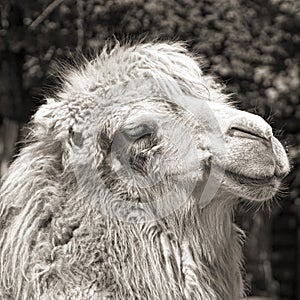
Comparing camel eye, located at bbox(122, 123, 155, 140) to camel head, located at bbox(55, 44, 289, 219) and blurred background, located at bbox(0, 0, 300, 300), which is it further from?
blurred background, located at bbox(0, 0, 300, 300)

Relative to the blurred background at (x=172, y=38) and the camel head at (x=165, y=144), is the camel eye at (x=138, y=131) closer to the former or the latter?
the camel head at (x=165, y=144)

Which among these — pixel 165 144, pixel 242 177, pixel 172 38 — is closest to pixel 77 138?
pixel 165 144

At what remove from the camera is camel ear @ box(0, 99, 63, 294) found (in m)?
3.72

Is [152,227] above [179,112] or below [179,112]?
below

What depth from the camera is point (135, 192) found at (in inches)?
149

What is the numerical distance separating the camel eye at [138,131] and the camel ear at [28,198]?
315mm

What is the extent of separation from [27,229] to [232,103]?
3.77 ft

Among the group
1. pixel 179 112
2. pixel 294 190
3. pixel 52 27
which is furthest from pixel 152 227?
pixel 294 190

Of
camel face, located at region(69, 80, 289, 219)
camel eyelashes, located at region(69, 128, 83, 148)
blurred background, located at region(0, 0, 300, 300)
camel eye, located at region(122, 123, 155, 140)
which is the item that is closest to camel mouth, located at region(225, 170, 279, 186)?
camel face, located at region(69, 80, 289, 219)

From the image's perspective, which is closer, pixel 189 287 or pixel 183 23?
pixel 189 287

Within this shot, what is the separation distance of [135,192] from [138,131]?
253 millimetres

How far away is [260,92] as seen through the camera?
766 cm

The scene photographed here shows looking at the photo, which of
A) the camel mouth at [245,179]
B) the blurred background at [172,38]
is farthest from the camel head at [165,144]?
the blurred background at [172,38]

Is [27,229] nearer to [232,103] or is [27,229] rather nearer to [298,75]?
[232,103]
